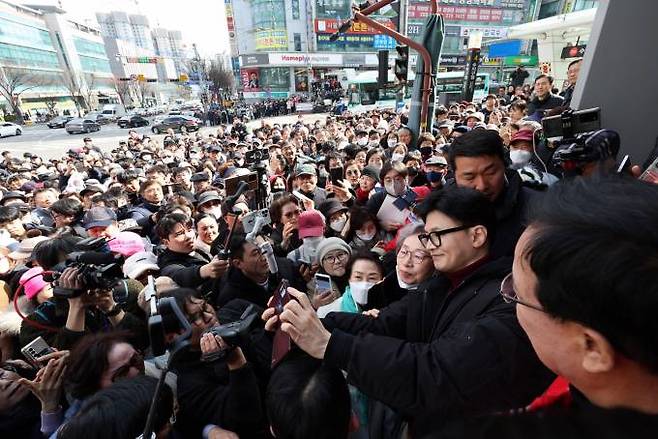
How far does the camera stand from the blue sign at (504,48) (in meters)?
27.3

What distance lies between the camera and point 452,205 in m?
1.54

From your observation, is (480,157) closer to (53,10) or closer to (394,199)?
(394,199)

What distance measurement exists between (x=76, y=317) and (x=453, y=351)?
2.24 meters

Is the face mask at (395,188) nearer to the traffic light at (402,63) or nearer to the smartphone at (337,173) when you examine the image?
the smartphone at (337,173)

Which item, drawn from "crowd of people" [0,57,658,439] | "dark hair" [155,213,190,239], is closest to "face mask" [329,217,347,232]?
"crowd of people" [0,57,658,439]

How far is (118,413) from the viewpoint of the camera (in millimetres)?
1314

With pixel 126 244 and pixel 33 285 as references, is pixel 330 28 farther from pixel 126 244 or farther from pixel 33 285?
pixel 33 285

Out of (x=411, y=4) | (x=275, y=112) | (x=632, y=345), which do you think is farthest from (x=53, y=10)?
(x=632, y=345)

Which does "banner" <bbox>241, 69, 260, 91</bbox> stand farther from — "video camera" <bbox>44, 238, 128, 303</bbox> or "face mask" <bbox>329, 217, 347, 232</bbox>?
"video camera" <bbox>44, 238, 128, 303</bbox>

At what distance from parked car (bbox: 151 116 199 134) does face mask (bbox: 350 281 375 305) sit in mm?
26697

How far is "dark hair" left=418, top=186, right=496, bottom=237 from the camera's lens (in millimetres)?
1531

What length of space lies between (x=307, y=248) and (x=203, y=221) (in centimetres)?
133

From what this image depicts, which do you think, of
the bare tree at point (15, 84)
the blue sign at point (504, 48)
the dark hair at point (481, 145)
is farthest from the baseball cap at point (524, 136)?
the bare tree at point (15, 84)

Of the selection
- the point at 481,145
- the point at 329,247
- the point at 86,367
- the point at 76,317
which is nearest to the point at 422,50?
the point at 481,145
